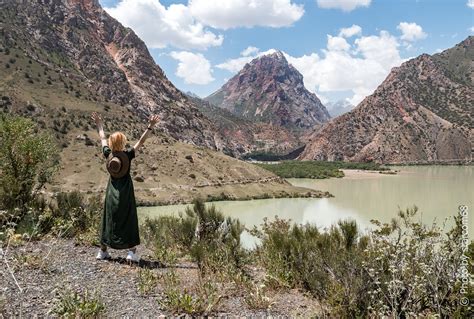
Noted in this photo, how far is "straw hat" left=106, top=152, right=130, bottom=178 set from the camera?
7406 millimetres

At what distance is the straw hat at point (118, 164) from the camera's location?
7406mm

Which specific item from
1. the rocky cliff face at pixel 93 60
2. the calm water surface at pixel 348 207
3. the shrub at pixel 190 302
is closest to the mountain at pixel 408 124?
the rocky cliff face at pixel 93 60

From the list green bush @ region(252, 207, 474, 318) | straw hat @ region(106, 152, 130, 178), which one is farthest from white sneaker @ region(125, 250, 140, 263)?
green bush @ region(252, 207, 474, 318)

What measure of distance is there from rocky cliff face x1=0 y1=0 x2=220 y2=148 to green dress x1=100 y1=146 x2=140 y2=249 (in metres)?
58.5

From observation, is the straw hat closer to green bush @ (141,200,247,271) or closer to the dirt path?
the dirt path

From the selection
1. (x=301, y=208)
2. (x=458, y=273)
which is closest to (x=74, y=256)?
(x=458, y=273)

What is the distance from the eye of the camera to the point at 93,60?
101438mm

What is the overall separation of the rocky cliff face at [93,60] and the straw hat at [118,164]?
2299 inches

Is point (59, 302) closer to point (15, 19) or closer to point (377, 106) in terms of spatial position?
point (15, 19)

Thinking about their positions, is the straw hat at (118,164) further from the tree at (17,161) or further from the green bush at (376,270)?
the tree at (17,161)

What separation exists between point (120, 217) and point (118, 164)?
94 cm

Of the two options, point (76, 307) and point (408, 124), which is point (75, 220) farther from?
point (408, 124)

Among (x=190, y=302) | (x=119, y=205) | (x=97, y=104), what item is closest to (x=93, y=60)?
(x=97, y=104)

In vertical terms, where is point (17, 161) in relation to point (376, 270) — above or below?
above
